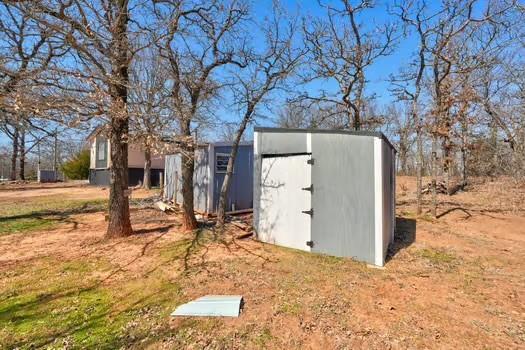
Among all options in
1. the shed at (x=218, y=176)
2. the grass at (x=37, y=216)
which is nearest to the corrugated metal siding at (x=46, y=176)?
the grass at (x=37, y=216)

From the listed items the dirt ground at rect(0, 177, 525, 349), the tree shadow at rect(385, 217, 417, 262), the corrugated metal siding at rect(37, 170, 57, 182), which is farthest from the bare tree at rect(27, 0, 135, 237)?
the corrugated metal siding at rect(37, 170, 57, 182)

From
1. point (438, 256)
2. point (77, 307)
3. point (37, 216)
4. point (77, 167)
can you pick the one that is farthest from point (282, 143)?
point (77, 167)

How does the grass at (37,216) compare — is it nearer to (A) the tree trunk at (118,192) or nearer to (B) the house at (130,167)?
(A) the tree trunk at (118,192)

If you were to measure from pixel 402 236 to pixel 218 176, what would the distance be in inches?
225

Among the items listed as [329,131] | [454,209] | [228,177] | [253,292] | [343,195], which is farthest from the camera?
[454,209]

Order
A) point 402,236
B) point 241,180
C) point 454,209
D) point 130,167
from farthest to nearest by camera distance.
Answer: point 130,167
point 454,209
point 241,180
point 402,236

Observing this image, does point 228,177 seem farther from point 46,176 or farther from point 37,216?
point 46,176

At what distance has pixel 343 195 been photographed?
5.59 m

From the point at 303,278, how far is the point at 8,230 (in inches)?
293

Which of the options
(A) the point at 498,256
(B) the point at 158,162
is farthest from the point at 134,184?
(A) the point at 498,256

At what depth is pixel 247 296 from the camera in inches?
154

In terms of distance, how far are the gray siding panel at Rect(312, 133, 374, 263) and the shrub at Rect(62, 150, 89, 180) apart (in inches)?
1173

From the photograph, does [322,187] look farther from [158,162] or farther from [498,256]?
[158,162]

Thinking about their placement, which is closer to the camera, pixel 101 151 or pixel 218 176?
pixel 218 176
